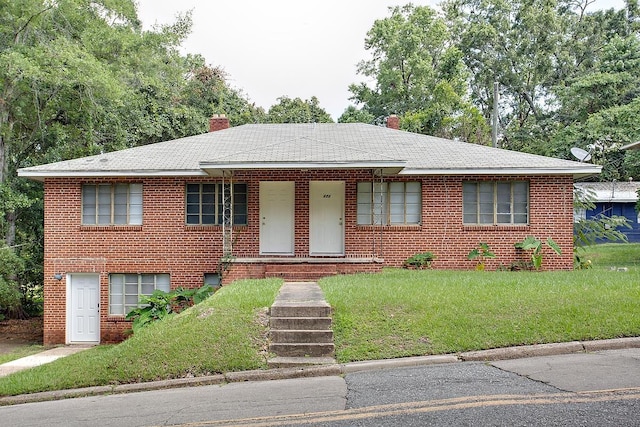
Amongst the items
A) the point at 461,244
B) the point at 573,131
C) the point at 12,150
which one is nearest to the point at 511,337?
the point at 461,244

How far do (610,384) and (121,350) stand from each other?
6.88m

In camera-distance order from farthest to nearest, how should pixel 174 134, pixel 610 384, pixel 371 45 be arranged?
pixel 371 45
pixel 174 134
pixel 610 384

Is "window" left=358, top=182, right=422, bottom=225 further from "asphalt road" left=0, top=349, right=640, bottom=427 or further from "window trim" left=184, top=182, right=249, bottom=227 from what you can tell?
"asphalt road" left=0, top=349, right=640, bottom=427

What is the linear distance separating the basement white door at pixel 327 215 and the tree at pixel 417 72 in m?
19.2

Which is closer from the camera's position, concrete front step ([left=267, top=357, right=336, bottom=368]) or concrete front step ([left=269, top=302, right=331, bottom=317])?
concrete front step ([left=267, top=357, right=336, bottom=368])

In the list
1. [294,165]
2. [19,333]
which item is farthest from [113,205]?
[19,333]

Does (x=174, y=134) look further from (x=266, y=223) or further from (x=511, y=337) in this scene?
(x=511, y=337)

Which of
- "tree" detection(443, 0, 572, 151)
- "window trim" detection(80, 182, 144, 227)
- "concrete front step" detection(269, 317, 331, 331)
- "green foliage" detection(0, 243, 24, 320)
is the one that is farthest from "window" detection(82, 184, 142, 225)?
"tree" detection(443, 0, 572, 151)

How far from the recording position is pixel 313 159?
13.7 meters

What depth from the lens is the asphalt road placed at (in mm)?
5727

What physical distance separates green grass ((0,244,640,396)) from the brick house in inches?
184

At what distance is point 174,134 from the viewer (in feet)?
87.3

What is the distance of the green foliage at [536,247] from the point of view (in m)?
15.0

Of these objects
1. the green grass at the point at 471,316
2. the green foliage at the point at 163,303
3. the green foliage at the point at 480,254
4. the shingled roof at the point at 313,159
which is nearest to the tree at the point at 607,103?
the shingled roof at the point at 313,159
